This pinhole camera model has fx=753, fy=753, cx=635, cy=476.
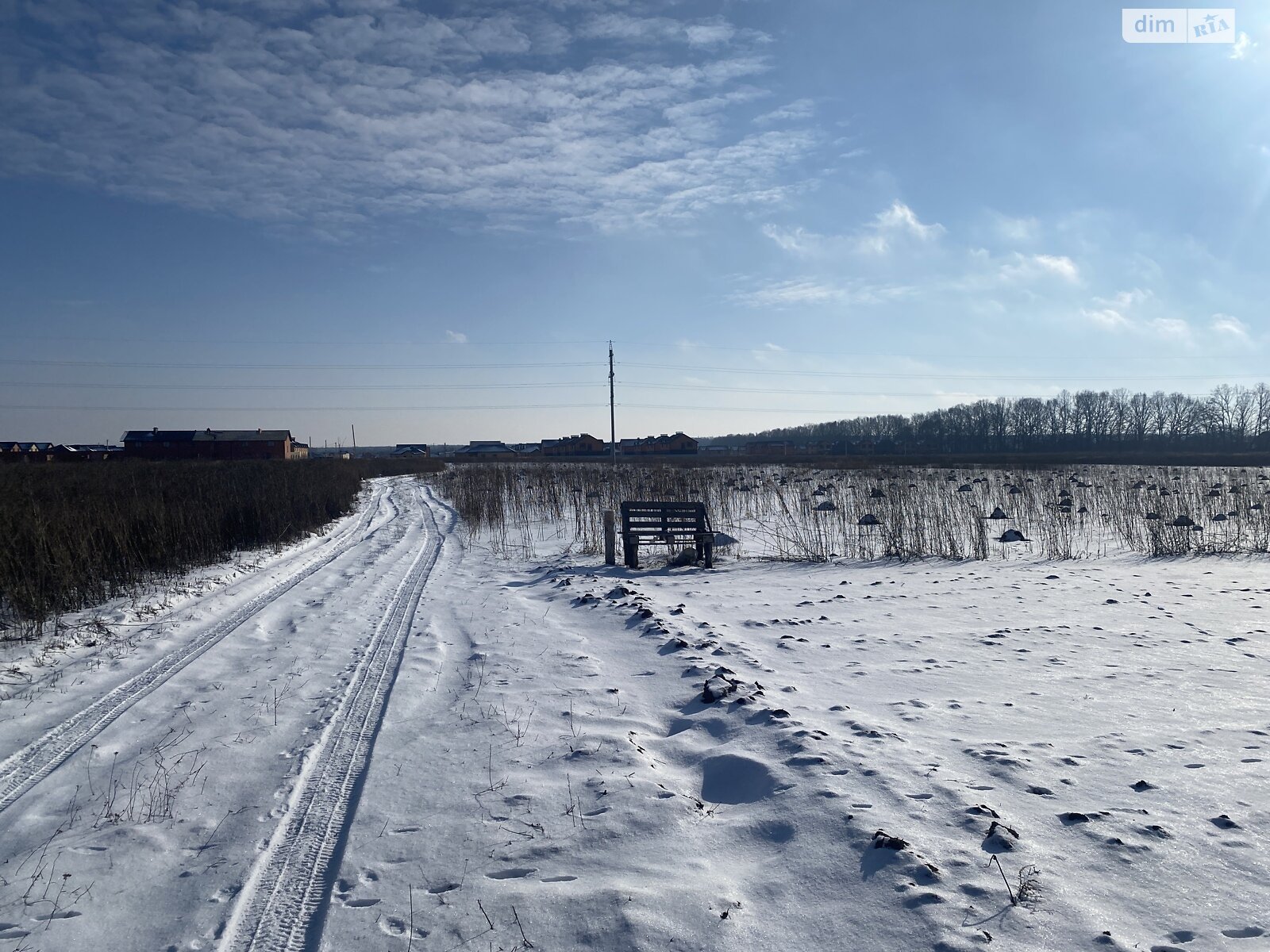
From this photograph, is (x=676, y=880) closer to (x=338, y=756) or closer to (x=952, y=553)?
(x=338, y=756)

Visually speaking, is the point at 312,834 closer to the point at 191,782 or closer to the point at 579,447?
the point at 191,782

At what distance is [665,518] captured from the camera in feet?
45.2

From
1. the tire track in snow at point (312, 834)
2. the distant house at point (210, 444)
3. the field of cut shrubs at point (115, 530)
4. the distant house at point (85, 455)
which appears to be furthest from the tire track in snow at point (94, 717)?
the distant house at point (210, 444)

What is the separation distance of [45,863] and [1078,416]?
118m

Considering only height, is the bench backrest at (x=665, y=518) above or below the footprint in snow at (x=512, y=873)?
above

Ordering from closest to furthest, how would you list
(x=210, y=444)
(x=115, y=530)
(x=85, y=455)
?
(x=115, y=530)
(x=85, y=455)
(x=210, y=444)

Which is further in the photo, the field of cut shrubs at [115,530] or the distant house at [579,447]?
the distant house at [579,447]

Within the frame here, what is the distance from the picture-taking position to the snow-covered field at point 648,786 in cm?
314

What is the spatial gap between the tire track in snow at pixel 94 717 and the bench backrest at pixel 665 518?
6.02 m

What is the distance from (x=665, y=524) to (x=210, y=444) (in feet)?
237

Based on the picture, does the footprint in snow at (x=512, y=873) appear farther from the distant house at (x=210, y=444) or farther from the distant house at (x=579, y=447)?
the distant house at (x=579, y=447)

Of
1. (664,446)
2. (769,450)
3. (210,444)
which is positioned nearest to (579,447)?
(664,446)

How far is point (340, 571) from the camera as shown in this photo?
12.6m

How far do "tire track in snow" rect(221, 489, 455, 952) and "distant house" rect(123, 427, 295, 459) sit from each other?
67683 mm
